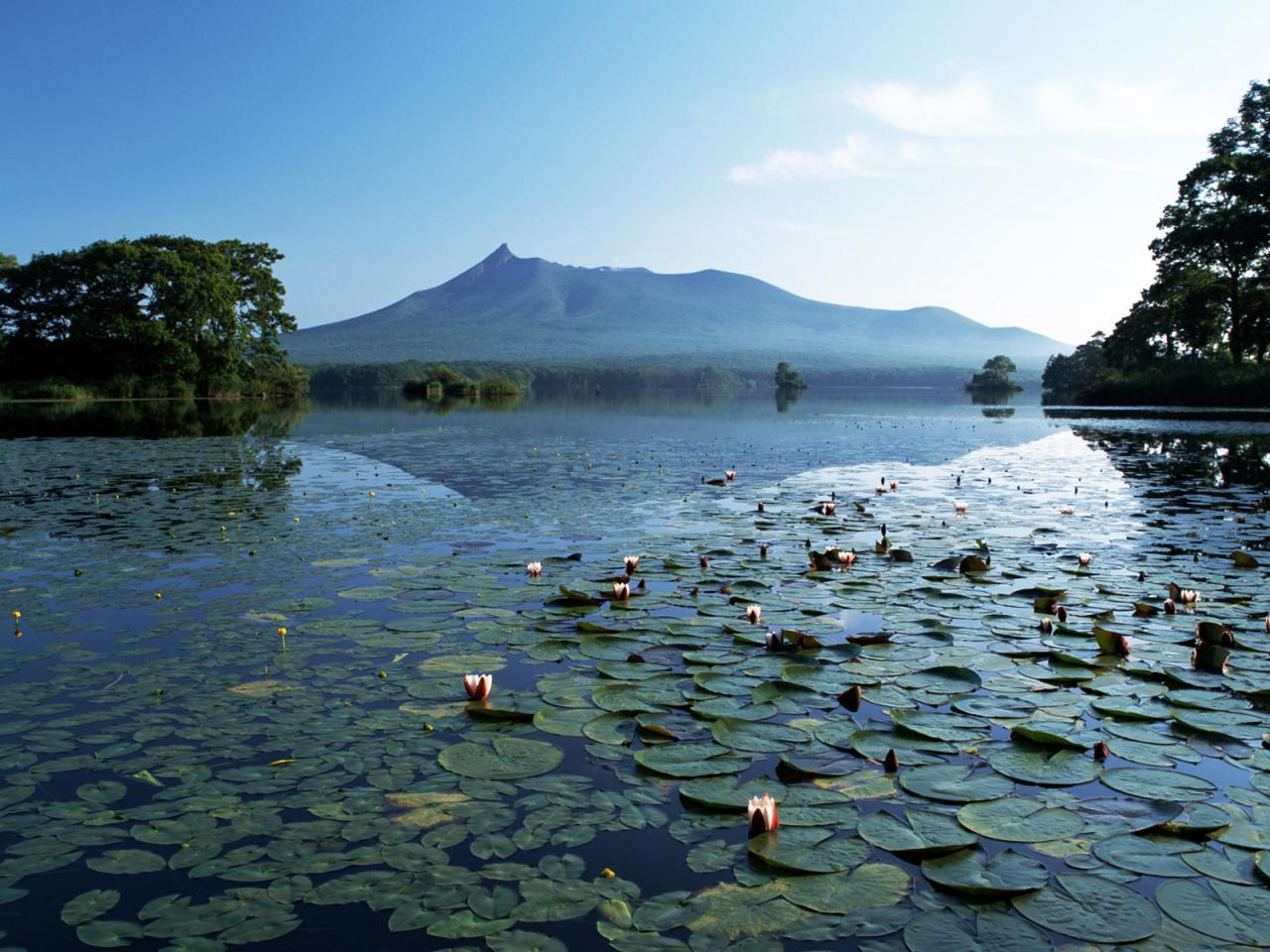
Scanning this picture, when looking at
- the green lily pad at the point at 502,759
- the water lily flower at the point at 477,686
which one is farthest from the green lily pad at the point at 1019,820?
the water lily flower at the point at 477,686

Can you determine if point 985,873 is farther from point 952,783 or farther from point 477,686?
point 477,686

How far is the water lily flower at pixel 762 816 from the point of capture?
3100mm

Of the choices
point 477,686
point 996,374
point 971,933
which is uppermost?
point 996,374

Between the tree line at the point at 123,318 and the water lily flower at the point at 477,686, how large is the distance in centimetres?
5801

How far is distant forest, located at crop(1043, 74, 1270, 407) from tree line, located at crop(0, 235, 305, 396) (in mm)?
59996

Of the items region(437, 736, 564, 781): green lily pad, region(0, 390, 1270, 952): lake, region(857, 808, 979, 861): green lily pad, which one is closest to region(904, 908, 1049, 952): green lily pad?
region(0, 390, 1270, 952): lake

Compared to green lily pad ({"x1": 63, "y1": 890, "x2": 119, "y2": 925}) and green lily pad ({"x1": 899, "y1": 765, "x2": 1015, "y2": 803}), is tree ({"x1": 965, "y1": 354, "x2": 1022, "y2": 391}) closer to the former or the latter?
green lily pad ({"x1": 899, "y1": 765, "x2": 1015, "y2": 803})

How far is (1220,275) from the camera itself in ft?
151

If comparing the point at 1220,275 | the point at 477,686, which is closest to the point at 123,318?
the point at 477,686

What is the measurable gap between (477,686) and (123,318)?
59661 millimetres

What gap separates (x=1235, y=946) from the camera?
2.48m

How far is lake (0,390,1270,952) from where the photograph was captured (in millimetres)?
2676

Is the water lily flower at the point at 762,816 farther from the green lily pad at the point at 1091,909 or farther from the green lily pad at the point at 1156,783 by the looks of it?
the green lily pad at the point at 1156,783

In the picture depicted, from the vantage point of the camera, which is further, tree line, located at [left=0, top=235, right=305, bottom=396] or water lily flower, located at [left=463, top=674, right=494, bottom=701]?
tree line, located at [left=0, top=235, right=305, bottom=396]
